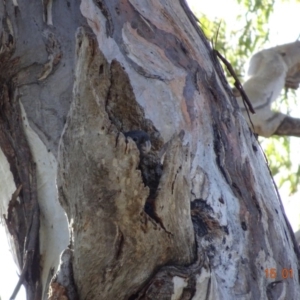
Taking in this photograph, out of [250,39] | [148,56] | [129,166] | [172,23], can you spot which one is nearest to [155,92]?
[148,56]

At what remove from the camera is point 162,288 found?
42.1 inches

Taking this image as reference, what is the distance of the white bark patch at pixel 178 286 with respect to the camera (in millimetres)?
1074

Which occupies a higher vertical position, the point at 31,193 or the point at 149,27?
the point at 149,27

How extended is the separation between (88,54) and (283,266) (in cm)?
54

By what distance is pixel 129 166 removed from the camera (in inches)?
41.3

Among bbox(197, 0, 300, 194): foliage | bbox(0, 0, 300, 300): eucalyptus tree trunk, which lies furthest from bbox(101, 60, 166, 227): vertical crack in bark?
bbox(197, 0, 300, 194): foliage

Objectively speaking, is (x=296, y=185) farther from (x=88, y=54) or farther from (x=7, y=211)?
(x=88, y=54)

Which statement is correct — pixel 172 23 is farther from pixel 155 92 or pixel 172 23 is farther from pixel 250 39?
pixel 250 39

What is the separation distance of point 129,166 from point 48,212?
0.34 meters

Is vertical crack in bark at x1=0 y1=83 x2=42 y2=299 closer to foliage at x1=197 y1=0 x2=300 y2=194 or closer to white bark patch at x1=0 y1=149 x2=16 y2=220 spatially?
white bark patch at x1=0 y1=149 x2=16 y2=220

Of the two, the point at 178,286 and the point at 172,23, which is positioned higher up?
the point at 172,23

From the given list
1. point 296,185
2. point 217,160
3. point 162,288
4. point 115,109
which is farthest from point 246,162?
point 296,185

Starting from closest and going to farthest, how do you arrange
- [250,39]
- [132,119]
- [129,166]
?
1. [129,166]
2. [132,119]
3. [250,39]

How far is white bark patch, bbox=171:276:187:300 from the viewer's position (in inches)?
42.3
